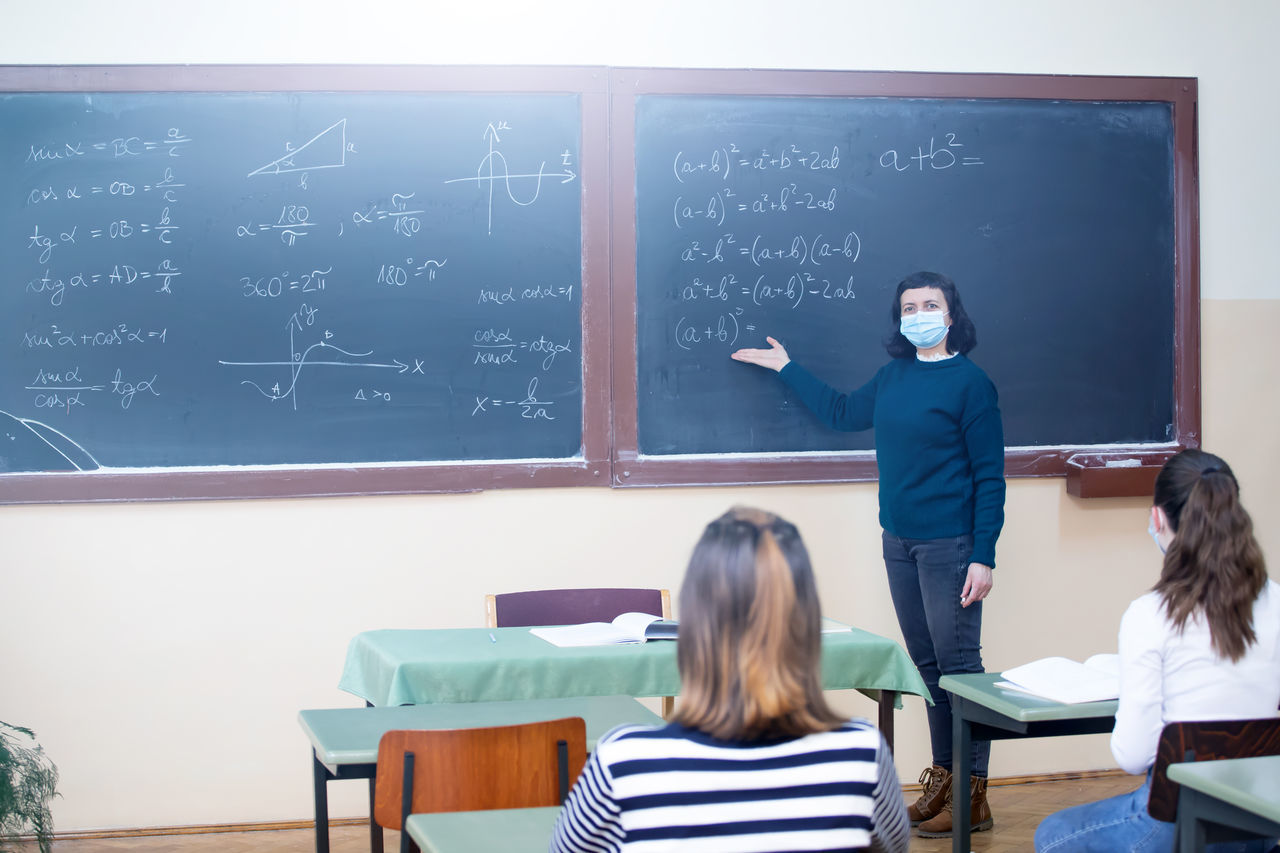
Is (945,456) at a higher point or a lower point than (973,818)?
higher

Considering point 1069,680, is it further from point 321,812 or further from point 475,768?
point 321,812

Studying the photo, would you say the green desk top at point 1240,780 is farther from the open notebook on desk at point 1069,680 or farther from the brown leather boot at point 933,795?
the brown leather boot at point 933,795

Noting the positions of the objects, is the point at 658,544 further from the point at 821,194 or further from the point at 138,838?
the point at 138,838

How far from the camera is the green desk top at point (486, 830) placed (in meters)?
1.64

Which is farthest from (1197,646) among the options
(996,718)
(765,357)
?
(765,357)

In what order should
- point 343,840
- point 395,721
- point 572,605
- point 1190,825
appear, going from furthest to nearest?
1. point 343,840
2. point 572,605
3. point 395,721
4. point 1190,825

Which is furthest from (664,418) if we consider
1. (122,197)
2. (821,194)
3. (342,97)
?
(122,197)

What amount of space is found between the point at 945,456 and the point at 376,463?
177cm

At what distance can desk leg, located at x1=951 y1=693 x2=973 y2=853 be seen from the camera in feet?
8.30

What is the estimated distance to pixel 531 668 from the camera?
2.64 metres

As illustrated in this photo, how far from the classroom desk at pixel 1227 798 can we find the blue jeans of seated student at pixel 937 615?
157 centimetres

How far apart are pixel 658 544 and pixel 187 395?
5.19 feet

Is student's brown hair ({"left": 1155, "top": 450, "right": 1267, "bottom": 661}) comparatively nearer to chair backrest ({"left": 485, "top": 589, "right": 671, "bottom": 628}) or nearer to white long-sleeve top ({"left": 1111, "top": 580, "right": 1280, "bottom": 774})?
white long-sleeve top ({"left": 1111, "top": 580, "right": 1280, "bottom": 774})

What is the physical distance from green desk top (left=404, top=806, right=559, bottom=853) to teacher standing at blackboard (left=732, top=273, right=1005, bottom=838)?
6.50 feet
